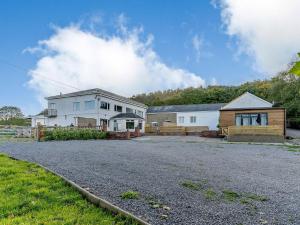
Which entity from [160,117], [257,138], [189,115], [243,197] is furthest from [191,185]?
[160,117]

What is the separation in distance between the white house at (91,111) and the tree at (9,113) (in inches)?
705

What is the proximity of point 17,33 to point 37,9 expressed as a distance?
518 centimetres

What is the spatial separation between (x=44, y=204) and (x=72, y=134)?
802 inches

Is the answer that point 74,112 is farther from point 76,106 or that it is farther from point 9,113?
point 9,113

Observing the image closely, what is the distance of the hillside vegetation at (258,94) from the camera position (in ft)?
122

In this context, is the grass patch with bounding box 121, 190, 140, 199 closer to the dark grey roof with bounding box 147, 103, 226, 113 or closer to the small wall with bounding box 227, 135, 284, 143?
the small wall with bounding box 227, 135, 284, 143

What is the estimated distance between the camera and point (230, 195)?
5.86 metres

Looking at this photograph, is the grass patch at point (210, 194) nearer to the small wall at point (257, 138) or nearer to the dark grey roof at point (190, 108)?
the small wall at point (257, 138)

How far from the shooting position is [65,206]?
191 inches

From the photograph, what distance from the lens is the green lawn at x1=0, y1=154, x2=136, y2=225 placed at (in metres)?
4.23

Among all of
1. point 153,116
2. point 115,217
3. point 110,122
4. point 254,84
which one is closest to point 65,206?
point 115,217

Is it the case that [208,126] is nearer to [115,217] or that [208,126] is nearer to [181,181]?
[181,181]

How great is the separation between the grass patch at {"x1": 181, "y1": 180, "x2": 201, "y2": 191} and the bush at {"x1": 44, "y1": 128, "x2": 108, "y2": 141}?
60.9ft

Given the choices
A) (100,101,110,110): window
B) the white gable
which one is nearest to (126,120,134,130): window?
(100,101,110,110): window
